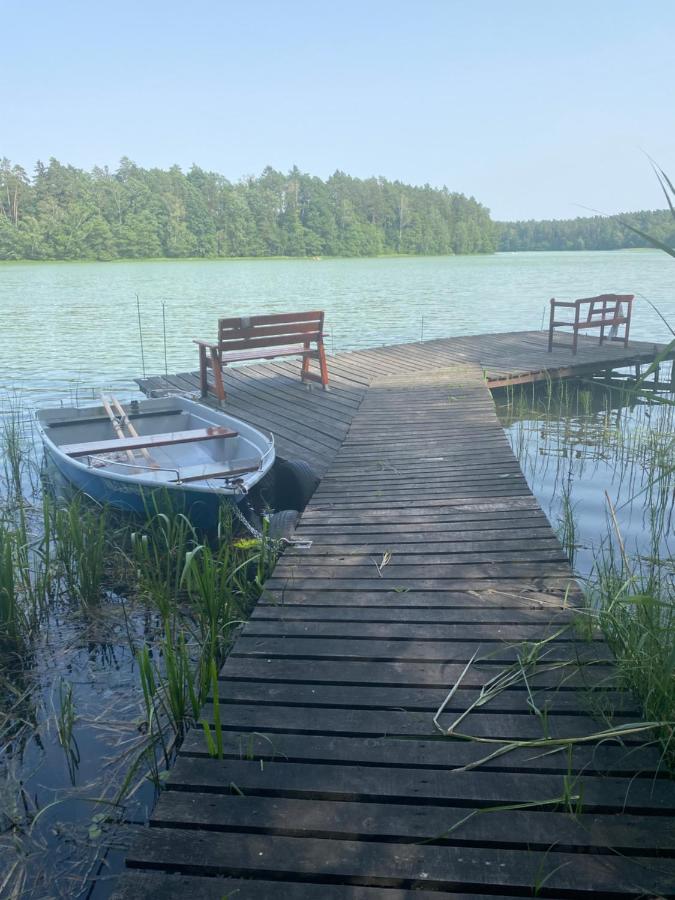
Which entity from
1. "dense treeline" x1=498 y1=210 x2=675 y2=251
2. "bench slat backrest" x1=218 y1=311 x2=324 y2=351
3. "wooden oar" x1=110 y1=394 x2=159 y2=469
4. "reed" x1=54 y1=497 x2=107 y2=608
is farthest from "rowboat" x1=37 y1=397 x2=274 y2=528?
"dense treeline" x1=498 y1=210 x2=675 y2=251

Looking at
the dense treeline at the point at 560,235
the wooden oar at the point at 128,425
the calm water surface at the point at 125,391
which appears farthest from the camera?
the dense treeline at the point at 560,235

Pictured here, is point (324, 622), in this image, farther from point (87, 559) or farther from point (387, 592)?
point (87, 559)

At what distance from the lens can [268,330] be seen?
829 cm

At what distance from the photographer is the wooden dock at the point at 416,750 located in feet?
5.98

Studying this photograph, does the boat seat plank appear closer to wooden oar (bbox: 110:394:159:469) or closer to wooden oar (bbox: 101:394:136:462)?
wooden oar (bbox: 110:394:159:469)

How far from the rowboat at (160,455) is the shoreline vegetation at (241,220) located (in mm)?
56632

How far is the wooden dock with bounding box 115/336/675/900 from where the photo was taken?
1.82 m

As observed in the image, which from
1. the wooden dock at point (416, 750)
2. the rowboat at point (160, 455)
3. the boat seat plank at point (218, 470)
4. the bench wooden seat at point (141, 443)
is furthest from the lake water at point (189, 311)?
the bench wooden seat at point (141, 443)

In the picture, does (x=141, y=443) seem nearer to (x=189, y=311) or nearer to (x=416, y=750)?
(x=416, y=750)

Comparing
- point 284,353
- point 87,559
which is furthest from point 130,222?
point 87,559

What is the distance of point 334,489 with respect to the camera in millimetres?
5270

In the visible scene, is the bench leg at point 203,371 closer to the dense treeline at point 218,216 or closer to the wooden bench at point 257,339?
the wooden bench at point 257,339

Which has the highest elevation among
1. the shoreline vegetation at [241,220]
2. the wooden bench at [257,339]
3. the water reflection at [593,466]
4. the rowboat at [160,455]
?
the shoreline vegetation at [241,220]

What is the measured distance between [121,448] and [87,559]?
134 centimetres
